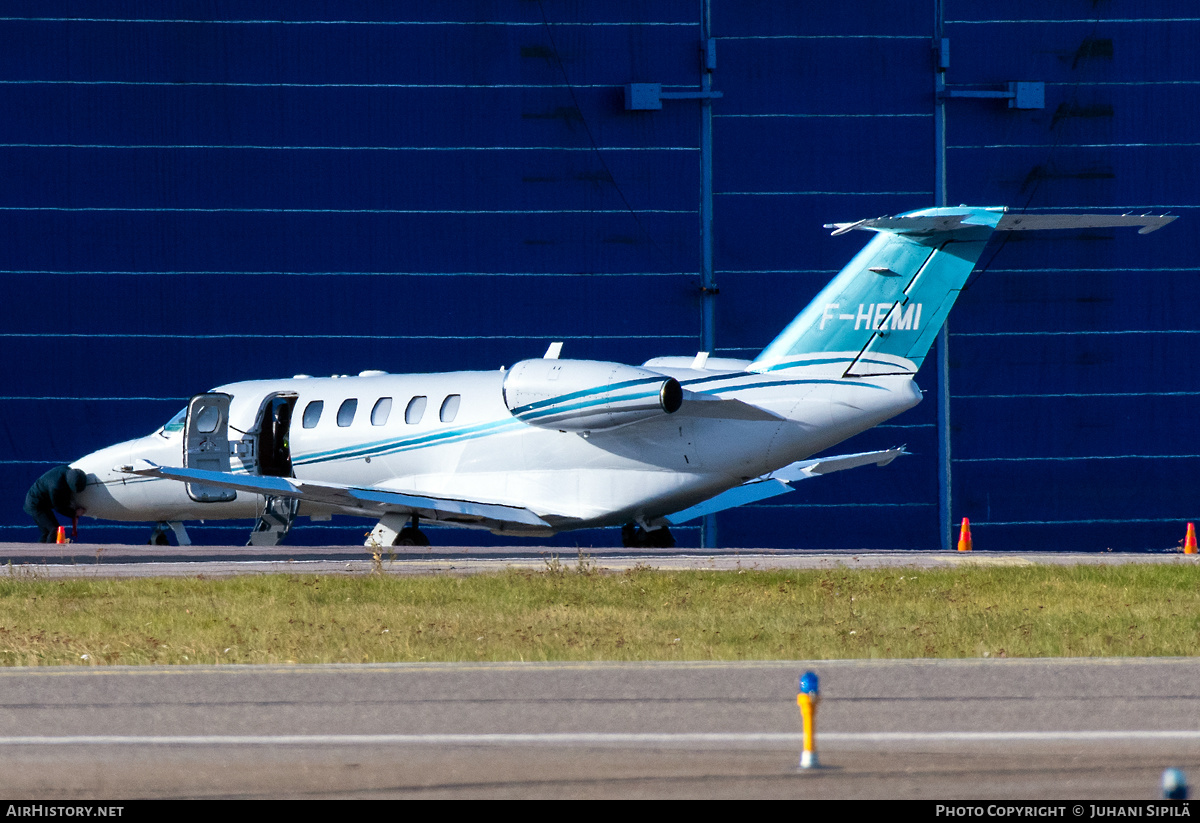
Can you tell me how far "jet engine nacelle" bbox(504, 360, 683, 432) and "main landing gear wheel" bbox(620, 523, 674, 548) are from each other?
2.78 meters

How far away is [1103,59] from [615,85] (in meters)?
9.56

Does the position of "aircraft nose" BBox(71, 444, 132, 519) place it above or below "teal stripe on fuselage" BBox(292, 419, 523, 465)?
below

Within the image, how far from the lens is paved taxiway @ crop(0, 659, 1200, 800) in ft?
22.5

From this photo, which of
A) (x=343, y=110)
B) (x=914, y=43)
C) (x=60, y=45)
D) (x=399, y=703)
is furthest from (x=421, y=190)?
(x=399, y=703)

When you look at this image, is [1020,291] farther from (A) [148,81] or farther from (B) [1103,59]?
(A) [148,81]

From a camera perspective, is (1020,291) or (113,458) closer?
(113,458)

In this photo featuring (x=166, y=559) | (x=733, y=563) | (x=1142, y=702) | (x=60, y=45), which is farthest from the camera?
(x=60, y=45)

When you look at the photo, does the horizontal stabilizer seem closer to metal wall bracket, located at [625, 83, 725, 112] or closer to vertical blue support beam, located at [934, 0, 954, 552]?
vertical blue support beam, located at [934, 0, 954, 552]

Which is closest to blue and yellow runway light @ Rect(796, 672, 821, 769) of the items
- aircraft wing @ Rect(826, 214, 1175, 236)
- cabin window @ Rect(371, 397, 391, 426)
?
aircraft wing @ Rect(826, 214, 1175, 236)

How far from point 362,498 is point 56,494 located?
7369 mm

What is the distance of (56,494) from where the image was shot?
27.5 metres

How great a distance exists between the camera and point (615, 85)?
1241 inches

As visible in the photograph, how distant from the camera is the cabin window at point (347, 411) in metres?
25.3

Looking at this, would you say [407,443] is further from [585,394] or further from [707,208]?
[707,208]
